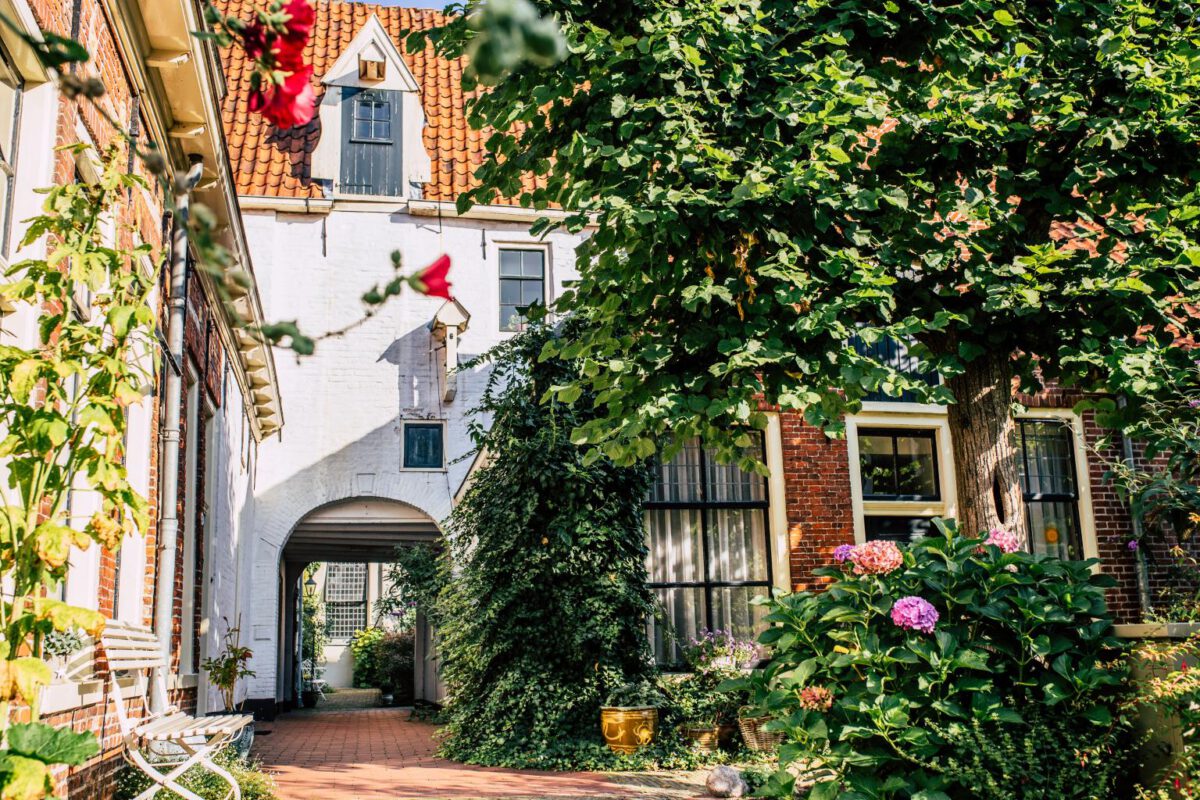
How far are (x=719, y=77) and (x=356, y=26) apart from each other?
14464 mm

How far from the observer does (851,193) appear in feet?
19.8

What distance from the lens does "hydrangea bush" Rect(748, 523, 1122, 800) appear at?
4953mm

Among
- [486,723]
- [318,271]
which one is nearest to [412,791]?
[486,723]

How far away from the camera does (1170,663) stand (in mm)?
4875

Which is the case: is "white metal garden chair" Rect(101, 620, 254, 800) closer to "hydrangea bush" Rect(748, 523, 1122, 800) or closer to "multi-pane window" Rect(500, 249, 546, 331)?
"hydrangea bush" Rect(748, 523, 1122, 800)

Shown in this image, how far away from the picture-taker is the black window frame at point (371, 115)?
1662 cm

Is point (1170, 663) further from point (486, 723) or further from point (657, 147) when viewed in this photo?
point (486, 723)

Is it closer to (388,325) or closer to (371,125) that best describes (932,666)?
(388,325)

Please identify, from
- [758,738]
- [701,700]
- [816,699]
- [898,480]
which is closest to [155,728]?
[816,699]

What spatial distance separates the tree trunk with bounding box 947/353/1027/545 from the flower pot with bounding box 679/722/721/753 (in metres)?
3.48

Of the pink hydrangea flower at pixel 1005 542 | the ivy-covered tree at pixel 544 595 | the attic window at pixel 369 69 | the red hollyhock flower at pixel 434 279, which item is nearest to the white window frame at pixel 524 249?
the attic window at pixel 369 69

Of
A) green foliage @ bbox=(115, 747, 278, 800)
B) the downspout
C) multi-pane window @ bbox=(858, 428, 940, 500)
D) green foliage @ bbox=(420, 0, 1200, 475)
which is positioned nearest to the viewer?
green foliage @ bbox=(420, 0, 1200, 475)

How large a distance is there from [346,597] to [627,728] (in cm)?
2686

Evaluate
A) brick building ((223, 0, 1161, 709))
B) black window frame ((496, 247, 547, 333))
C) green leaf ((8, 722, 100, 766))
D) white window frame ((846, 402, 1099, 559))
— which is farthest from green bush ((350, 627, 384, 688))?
green leaf ((8, 722, 100, 766))
